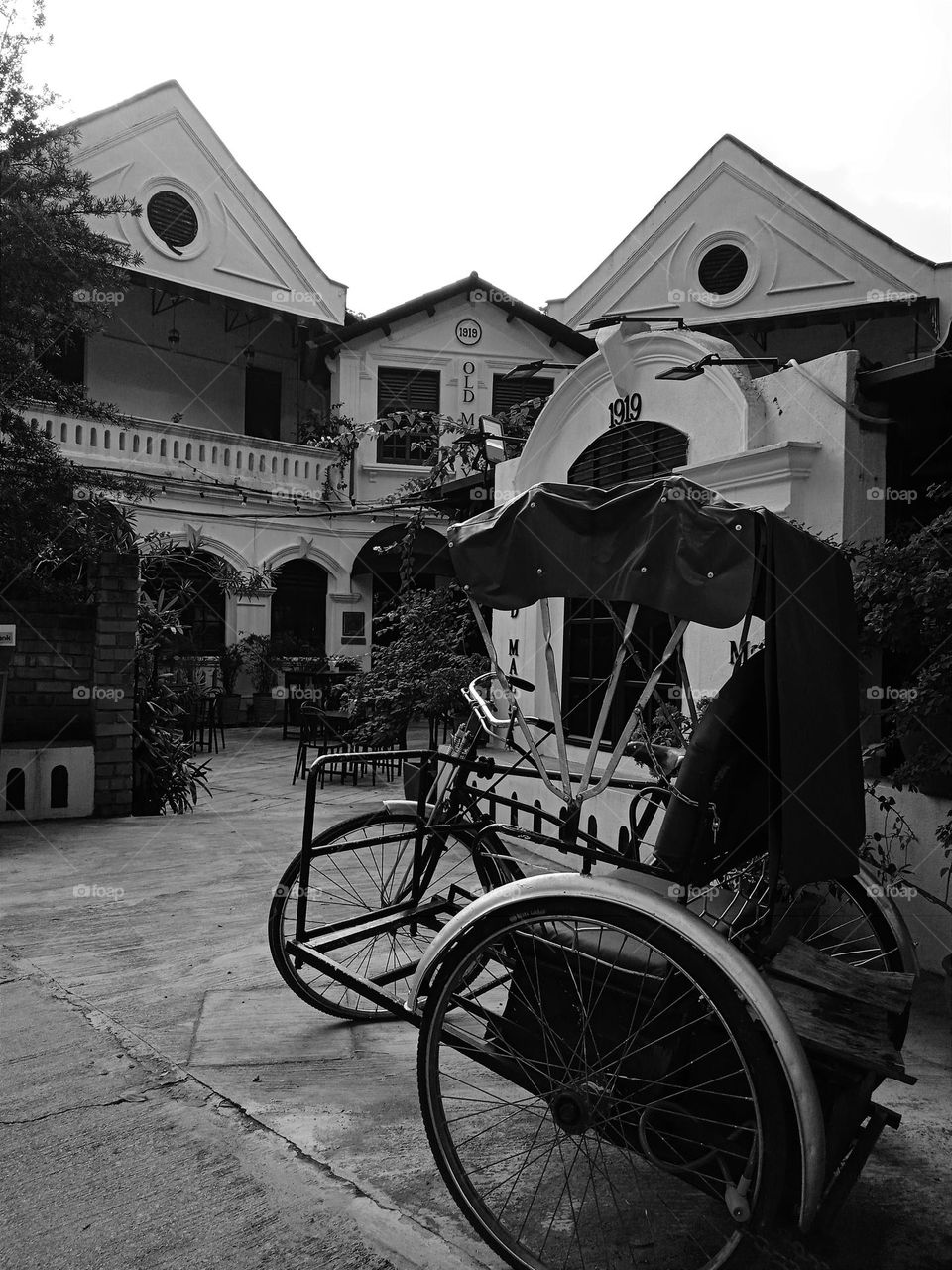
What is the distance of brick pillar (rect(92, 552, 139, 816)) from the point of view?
325 inches

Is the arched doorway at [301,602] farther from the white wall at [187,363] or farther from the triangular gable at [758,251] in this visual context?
the triangular gable at [758,251]

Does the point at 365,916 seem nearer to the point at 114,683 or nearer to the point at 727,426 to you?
the point at 727,426

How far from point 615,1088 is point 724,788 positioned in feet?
2.81

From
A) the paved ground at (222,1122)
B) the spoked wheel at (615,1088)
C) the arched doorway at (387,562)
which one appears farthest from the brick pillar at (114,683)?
the arched doorway at (387,562)

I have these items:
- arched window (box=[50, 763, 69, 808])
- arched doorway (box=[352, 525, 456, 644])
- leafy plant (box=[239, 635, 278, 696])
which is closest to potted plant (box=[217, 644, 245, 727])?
leafy plant (box=[239, 635, 278, 696])

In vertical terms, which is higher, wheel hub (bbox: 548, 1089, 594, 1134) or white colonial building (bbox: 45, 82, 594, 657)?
white colonial building (bbox: 45, 82, 594, 657)

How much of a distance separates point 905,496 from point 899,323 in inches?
480

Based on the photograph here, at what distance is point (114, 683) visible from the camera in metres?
8.31

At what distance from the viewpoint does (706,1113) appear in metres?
2.44

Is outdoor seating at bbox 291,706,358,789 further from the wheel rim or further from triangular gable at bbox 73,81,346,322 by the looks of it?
triangular gable at bbox 73,81,346,322

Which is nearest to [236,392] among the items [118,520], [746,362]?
[118,520]

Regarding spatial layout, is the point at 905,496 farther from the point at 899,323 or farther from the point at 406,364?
the point at 406,364

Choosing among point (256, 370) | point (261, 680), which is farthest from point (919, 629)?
point (256, 370)

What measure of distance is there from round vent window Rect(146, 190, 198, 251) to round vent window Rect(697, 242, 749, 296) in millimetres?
9967
